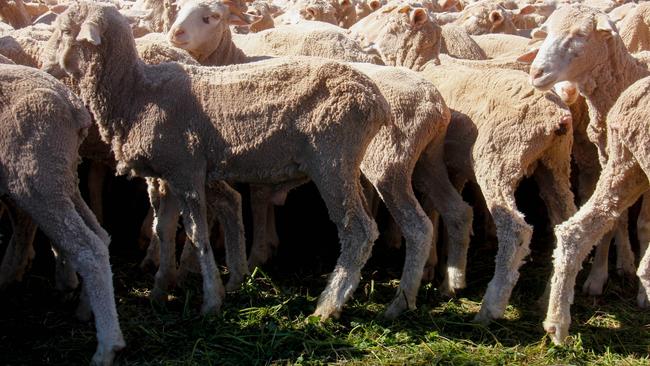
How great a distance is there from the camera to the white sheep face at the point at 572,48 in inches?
221

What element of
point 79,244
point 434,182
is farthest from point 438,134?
point 79,244

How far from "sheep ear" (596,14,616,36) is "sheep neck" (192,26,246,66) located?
3008mm

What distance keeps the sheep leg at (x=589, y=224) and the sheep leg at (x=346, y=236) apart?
1157 millimetres

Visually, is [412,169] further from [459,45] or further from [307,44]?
[459,45]

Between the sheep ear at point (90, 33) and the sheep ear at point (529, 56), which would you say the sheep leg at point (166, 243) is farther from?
the sheep ear at point (529, 56)

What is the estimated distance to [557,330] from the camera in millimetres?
5363

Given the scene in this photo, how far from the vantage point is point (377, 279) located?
668 centimetres

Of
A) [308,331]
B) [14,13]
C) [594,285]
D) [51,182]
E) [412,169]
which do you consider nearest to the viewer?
[51,182]

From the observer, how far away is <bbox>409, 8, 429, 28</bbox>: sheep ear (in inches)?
299

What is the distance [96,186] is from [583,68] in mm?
3949

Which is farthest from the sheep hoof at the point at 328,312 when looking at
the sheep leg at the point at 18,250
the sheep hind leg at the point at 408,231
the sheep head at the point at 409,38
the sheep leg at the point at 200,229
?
the sheep head at the point at 409,38

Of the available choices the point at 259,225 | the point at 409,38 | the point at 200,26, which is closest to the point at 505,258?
the point at 259,225

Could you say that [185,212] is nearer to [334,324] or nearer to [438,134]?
[334,324]

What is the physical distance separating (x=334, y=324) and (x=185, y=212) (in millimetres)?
1183
